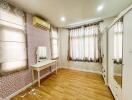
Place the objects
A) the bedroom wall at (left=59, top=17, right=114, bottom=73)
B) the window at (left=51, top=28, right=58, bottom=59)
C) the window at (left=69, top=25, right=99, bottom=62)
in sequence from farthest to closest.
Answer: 1. the window at (left=51, top=28, right=58, bottom=59)
2. the bedroom wall at (left=59, top=17, right=114, bottom=73)
3. the window at (left=69, top=25, right=99, bottom=62)

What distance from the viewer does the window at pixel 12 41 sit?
6.64ft

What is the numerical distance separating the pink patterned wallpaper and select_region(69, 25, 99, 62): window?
146 centimetres

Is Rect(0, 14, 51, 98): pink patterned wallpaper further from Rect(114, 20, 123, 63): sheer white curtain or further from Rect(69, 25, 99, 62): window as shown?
Rect(114, 20, 123, 63): sheer white curtain

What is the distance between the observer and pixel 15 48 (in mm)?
2346

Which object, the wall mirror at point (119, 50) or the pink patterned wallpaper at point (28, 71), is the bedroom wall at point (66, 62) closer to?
the pink patterned wallpaper at point (28, 71)

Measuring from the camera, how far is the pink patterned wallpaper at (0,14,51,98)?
2.05m

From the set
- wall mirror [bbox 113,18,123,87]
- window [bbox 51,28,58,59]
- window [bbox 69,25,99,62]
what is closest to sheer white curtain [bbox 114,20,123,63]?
wall mirror [bbox 113,18,123,87]

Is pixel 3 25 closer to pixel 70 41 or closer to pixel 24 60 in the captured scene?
pixel 24 60

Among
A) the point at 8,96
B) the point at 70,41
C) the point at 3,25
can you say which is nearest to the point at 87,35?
the point at 70,41

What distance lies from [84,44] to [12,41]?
3209 mm

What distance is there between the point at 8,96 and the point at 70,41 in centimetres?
356

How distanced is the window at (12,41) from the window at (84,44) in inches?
105

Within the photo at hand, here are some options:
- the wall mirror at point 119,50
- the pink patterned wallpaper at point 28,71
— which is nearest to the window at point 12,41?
the pink patterned wallpaper at point 28,71

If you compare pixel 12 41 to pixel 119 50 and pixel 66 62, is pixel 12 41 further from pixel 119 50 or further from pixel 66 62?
pixel 66 62
